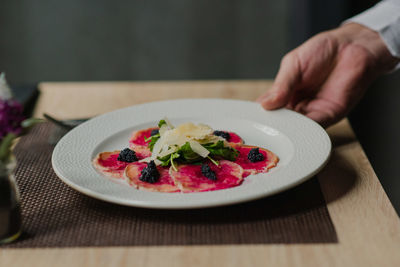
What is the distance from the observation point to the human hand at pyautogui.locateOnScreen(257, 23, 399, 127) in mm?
1719

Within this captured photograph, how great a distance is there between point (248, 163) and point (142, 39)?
2.97 metres

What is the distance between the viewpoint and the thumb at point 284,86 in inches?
60.1

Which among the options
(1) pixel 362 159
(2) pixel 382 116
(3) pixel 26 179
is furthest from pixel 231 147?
(2) pixel 382 116

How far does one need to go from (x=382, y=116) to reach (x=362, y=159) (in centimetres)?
188

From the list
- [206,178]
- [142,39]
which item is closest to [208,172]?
[206,178]

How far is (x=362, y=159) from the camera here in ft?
4.40

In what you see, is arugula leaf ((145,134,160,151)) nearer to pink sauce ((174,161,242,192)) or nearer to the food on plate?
the food on plate

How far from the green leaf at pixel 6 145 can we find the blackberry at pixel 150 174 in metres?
0.30

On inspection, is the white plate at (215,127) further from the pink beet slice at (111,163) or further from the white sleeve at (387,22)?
the white sleeve at (387,22)

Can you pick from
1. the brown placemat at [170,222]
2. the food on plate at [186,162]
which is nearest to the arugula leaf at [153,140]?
the food on plate at [186,162]

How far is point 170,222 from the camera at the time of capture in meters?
1.01

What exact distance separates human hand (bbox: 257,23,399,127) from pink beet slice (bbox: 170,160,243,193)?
54cm

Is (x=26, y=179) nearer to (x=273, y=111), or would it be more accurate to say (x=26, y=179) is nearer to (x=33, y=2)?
(x=273, y=111)

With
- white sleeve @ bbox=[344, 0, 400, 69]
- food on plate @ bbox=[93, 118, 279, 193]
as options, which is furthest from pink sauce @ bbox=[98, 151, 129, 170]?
white sleeve @ bbox=[344, 0, 400, 69]
